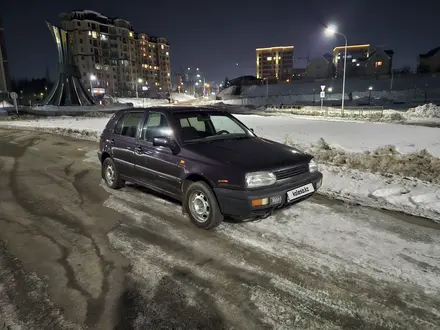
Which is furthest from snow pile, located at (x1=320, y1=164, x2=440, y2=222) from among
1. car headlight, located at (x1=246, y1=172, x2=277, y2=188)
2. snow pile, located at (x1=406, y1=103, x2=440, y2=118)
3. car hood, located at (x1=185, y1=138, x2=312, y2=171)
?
snow pile, located at (x1=406, y1=103, x2=440, y2=118)

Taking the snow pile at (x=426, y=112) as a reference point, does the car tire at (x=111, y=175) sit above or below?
below

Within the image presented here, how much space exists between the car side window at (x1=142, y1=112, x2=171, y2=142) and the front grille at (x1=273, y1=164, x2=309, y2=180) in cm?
192

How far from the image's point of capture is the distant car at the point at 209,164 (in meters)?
3.91

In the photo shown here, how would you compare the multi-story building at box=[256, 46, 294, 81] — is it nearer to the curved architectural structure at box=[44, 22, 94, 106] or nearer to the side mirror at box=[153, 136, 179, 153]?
the curved architectural structure at box=[44, 22, 94, 106]

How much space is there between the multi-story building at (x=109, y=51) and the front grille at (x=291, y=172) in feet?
274

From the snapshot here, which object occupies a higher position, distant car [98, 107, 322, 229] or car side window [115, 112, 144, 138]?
car side window [115, 112, 144, 138]

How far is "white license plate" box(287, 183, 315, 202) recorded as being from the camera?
411cm

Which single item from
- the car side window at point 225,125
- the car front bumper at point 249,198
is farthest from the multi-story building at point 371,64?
the car front bumper at point 249,198

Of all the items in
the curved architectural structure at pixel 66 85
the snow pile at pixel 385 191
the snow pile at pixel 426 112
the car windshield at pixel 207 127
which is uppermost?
the curved architectural structure at pixel 66 85

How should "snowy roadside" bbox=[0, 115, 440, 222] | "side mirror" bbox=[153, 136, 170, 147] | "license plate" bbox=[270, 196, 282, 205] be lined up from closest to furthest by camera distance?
1. "license plate" bbox=[270, 196, 282, 205]
2. "side mirror" bbox=[153, 136, 170, 147]
3. "snowy roadside" bbox=[0, 115, 440, 222]

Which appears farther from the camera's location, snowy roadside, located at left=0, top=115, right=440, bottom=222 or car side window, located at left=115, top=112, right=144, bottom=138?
car side window, located at left=115, top=112, right=144, bottom=138

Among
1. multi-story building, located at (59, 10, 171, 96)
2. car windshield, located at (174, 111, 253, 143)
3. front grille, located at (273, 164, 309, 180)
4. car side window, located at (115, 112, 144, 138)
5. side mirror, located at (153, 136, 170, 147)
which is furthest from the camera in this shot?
multi-story building, located at (59, 10, 171, 96)

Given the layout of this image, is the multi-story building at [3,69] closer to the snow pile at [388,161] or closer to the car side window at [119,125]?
the car side window at [119,125]

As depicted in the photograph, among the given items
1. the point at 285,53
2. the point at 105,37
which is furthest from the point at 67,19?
the point at 285,53
